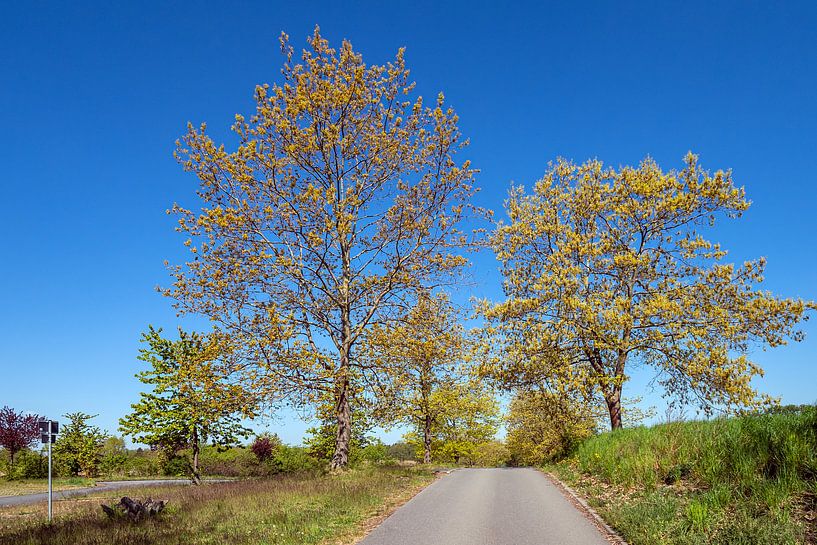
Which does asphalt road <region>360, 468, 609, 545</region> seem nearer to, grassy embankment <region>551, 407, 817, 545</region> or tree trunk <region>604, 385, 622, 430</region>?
grassy embankment <region>551, 407, 817, 545</region>

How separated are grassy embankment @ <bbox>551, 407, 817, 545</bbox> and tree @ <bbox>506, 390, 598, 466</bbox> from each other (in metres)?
13.2

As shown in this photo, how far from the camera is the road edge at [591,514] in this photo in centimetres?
959

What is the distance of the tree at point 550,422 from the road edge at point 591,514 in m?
8.78

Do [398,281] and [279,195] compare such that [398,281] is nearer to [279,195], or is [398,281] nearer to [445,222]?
[445,222]

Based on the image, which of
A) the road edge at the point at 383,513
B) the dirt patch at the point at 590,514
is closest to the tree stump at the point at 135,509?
the road edge at the point at 383,513

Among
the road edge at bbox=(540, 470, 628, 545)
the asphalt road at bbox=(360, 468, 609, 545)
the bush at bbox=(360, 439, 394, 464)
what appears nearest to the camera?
the asphalt road at bbox=(360, 468, 609, 545)

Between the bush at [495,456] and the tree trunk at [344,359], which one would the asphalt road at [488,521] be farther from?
the bush at [495,456]

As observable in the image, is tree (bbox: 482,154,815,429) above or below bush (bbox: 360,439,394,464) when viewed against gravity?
above

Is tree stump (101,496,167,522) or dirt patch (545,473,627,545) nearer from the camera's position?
dirt patch (545,473,627,545)

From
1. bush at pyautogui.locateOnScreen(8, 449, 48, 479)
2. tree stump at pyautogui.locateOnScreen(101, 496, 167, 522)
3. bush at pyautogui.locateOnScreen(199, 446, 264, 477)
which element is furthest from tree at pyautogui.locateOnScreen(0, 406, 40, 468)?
tree stump at pyautogui.locateOnScreen(101, 496, 167, 522)

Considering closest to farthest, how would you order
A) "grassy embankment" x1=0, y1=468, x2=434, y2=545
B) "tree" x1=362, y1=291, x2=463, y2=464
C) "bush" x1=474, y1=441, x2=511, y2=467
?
"grassy embankment" x1=0, y1=468, x2=434, y2=545 → "tree" x1=362, y1=291, x2=463, y2=464 → "bush" x1=474, y1=441, x2=511, y2=467

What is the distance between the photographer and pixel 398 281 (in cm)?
2205

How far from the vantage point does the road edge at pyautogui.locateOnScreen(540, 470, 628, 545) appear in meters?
9.59

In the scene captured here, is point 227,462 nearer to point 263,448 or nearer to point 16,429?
point 263,448
